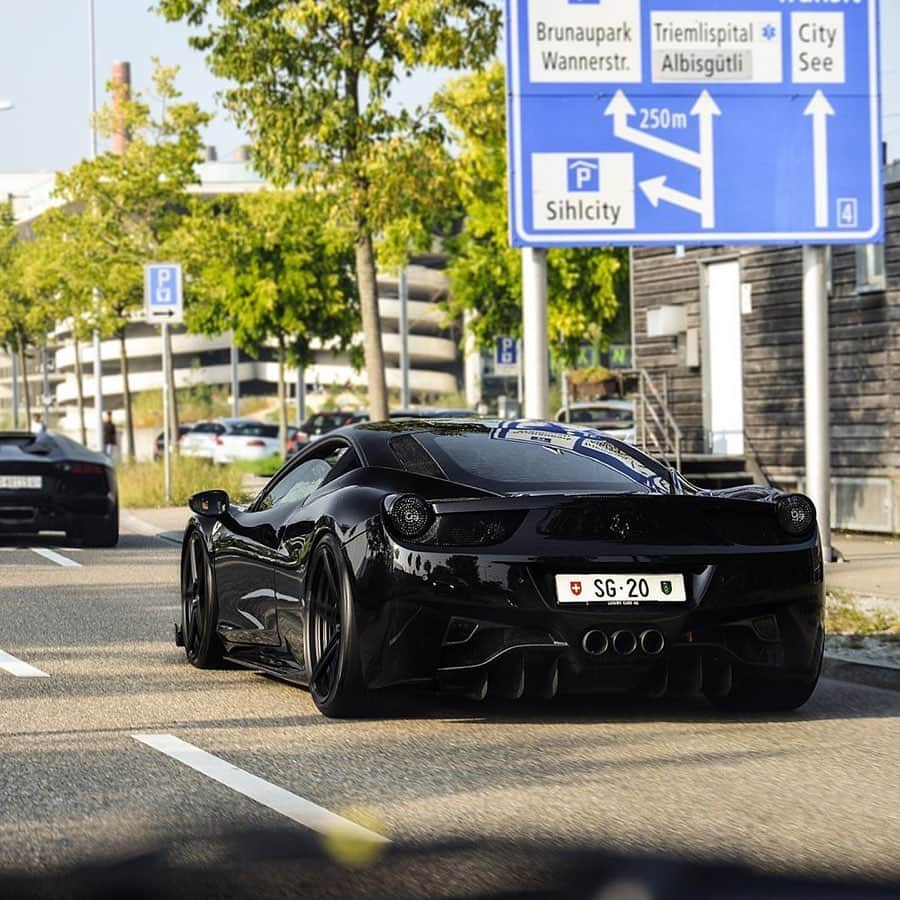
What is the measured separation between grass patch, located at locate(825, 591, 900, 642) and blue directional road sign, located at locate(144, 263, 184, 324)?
16.2 metres

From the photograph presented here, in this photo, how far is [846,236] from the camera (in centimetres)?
1689

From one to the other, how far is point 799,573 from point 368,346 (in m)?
18.3

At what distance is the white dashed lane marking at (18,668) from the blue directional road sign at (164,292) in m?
17.0

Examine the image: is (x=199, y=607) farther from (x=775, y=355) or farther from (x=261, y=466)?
(x=261, y=466)

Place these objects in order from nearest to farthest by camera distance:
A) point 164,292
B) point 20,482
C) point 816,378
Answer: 1. point 816,378
2. point 20,482
3. point 164,292

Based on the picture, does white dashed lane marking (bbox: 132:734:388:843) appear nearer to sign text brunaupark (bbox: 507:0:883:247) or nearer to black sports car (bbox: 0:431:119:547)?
sign text brunaupark (bbox: 507:0:883:247)

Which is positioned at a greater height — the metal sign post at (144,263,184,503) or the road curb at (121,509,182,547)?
the metal sign post at (144,263,184,503)

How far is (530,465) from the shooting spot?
27.7 ft

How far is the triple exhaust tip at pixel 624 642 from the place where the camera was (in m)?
7.73

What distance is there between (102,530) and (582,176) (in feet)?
22.0

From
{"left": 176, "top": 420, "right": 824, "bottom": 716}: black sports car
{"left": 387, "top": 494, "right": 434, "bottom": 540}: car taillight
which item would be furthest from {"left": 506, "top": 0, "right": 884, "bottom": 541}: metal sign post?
{"left": 387, "top": 494, "right": 434, "bottom": 540}: car taillight

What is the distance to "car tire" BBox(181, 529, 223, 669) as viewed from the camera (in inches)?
389

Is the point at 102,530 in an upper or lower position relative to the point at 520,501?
lower

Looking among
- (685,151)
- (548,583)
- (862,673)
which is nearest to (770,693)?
(548,583)
